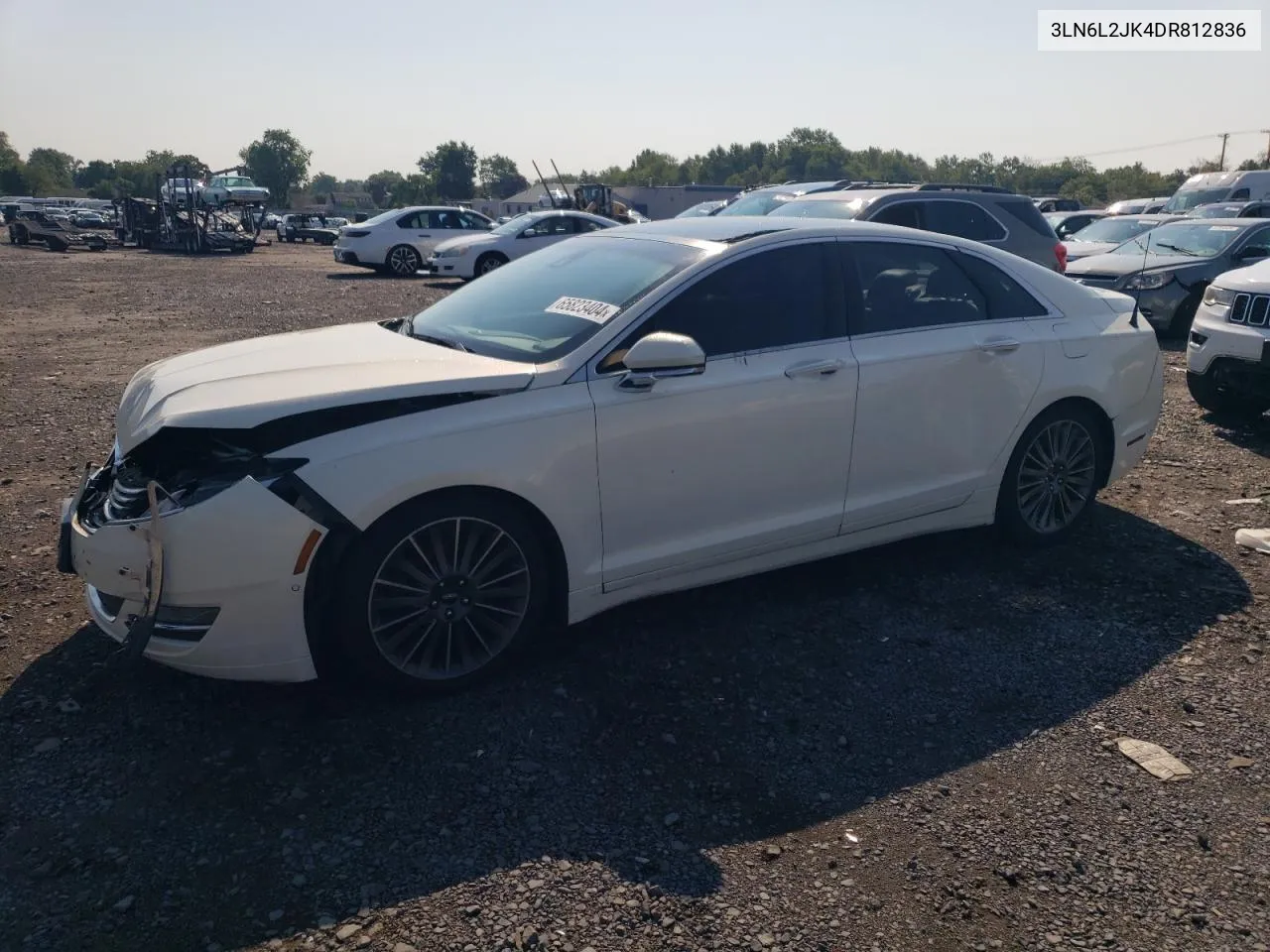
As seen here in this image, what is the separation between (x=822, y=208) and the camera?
35.5ft

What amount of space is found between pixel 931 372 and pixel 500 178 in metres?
135

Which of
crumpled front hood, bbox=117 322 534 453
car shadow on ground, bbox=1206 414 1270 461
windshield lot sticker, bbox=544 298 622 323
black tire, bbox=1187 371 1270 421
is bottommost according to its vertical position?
car shadow on ground, bbox=1206 414 1270 461

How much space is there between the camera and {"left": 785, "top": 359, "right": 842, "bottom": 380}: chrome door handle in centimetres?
423

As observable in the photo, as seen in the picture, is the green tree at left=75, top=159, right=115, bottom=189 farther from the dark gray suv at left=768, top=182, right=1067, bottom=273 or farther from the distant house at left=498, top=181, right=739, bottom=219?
the dark gray suv at left=768, top=182, right=1067, bottom=273

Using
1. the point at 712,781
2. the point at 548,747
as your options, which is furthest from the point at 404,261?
the point at 712,781

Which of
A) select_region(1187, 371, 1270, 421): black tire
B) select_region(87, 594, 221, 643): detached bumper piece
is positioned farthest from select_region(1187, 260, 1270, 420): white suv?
select_region(87, 594, 221, 643): detached bumper piece

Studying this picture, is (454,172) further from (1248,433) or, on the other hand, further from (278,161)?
(1248,433)

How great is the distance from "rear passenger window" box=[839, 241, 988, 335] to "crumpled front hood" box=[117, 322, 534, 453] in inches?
66.2

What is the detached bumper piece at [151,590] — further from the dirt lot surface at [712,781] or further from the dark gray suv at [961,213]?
the dark gray suv at [961,213]

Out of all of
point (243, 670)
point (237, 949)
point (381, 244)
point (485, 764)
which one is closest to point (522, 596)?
point (485, 764)

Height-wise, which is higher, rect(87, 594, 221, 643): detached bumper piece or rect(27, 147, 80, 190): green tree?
rect(27, 147, 80, 190): green tree

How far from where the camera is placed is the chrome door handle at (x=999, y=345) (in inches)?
188

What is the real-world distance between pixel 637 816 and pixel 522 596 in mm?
998

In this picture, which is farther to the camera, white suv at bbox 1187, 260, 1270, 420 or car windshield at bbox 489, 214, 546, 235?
car windshield at bbox 489, 214, 546, 235
